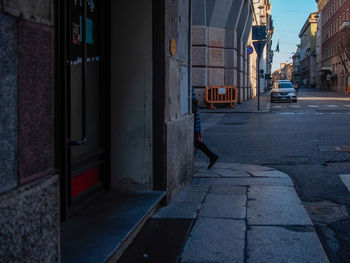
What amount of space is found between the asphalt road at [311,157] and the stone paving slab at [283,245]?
0.14 m

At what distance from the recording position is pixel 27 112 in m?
2.06

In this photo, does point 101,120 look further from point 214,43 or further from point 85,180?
point 214,43

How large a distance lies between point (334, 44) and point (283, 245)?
7752 cm

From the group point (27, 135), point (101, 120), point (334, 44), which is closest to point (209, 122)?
point (101, 120)

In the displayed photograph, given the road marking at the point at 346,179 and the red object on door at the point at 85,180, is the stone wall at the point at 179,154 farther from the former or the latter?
the road marking at the point at 346,179

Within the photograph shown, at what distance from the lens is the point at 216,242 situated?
3725 mm

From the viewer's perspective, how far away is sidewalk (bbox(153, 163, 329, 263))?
3.47 metres

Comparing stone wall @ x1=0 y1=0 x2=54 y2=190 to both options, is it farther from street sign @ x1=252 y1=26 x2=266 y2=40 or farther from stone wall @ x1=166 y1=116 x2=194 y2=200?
street sign @ x1=252 y1=26 x2=266 y2=40

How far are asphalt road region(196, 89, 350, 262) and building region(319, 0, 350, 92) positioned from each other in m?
47.1

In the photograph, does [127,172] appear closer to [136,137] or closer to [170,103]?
[136,137]

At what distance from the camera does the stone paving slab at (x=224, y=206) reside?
15.0ft

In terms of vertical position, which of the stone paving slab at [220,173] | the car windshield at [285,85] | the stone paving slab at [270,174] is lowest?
the stone paving slab at [220,173]

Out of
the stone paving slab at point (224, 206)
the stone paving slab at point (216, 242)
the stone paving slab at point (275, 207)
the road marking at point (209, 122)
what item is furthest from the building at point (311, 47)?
the stone paving slab at point (216, 242)

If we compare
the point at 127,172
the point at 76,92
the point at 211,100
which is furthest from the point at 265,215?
the point at 211,100
